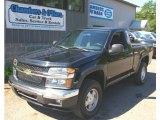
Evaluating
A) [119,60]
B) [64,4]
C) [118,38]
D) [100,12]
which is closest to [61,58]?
[119,60]

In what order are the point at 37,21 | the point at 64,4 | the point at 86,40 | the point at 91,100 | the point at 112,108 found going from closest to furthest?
1. the point at 91,100
2. the point at 112,108
3. the point at 86,40
4. the point at 37,21
5. the point at 64,4

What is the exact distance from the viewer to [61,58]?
14.5ft

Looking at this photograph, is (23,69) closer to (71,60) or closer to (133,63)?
(71,60)

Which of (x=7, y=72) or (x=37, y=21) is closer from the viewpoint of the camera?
(x=7, y=72)

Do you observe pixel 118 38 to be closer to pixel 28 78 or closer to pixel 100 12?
pixel 28 78

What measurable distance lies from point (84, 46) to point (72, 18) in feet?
20.5

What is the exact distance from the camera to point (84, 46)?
17.5ft

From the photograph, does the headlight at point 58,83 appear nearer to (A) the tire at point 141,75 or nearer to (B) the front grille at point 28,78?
(B) the front grille at point 28,78

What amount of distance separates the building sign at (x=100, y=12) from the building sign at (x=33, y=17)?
714 cm

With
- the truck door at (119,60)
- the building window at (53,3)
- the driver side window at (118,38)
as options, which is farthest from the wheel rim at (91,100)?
the building window at (53,3)

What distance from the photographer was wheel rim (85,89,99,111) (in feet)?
15.0

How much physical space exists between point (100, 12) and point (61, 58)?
14671 millimetres

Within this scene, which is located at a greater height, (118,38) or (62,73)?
(118,38)

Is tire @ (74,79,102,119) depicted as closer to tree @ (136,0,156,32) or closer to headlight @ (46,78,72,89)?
headlight @ (46,78,72,89)
